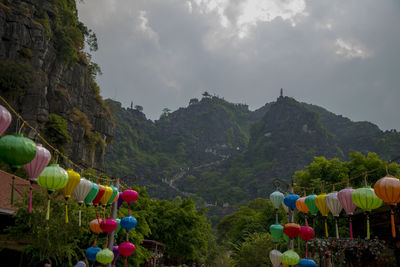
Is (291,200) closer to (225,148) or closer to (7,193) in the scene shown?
(7,193)

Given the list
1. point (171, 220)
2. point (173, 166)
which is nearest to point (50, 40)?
point (171, 220)

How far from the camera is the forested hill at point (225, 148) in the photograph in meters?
104

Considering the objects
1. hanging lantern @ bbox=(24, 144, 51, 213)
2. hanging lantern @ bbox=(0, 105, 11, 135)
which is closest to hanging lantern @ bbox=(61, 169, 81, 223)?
hanging lantern @ bbox=(24, 144, 51, 213)

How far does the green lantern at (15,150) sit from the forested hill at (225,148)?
8085 centimetres

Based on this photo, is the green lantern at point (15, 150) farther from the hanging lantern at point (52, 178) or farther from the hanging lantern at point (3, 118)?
the hanging lantern at point (52, 178)

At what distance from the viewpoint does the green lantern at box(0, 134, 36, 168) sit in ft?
18.7

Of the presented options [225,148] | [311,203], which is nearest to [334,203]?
[311,203]

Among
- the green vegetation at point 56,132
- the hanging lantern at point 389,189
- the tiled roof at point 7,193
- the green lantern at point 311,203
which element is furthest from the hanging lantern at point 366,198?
the green vegetation at point 56,132

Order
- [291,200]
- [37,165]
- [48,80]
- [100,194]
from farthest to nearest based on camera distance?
[48,80] < [291,200] < [100,194] < [37,165]

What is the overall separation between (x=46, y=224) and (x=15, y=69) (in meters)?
17.5

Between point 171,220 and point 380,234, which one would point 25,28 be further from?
point 380,234

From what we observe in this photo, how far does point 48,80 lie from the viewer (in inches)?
1156

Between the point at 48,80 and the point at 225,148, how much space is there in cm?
12107

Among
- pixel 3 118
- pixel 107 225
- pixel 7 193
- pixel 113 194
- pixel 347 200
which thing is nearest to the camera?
pixel 3 118
